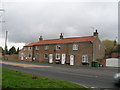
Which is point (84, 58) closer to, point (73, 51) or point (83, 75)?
point (73, 51)

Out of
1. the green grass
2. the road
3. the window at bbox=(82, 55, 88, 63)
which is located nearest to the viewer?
the green grass

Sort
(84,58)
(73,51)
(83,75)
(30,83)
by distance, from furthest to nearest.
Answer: (73,51) → (84,58) → (83,75) → (30,83)

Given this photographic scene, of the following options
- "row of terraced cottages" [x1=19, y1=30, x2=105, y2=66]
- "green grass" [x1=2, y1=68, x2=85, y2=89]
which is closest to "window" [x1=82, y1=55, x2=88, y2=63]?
"row of terraced cottages" [x1=19, y1=30, x2=105, y2=66]

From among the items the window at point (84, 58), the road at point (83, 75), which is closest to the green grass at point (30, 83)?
the road at point (83, 75)

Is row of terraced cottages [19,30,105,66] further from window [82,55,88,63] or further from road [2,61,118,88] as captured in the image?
road [2,61,118,88]

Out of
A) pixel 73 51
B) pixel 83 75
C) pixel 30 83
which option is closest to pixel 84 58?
pixel 73 51

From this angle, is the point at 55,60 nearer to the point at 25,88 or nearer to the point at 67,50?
the point at 67,50

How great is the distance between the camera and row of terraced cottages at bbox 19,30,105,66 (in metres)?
36.0

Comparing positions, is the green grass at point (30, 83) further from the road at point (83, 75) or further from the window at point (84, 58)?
the window at point (84, 58)

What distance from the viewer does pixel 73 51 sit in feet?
127

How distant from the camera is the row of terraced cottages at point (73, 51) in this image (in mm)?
36000

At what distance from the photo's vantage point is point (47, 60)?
44.7 metres

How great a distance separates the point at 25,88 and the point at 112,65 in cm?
3111

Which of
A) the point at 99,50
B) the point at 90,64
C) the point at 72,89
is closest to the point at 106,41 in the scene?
the point at 99,50
